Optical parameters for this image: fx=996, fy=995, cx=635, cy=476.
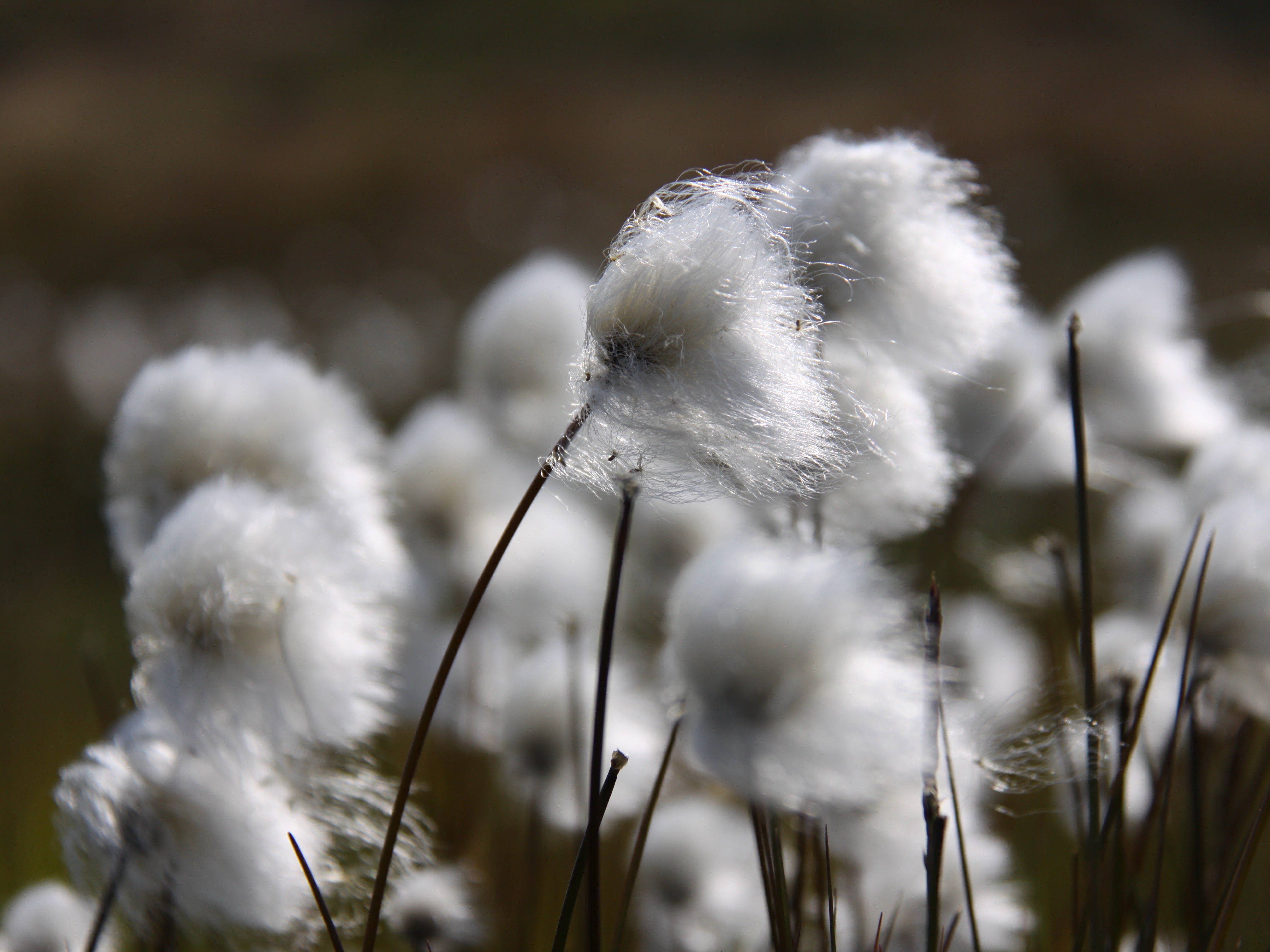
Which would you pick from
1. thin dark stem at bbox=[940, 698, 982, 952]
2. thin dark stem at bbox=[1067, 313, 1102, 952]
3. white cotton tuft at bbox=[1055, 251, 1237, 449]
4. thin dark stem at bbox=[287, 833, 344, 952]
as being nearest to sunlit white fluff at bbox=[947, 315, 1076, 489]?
white cotton tuft at bbox=[1055, 251, 1237, 449]

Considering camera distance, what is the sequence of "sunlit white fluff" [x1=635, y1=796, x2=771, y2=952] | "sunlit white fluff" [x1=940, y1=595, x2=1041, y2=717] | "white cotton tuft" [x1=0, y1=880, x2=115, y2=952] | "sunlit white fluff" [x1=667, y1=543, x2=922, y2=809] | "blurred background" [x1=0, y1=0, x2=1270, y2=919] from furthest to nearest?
"blurred background" [x1=0, y1=0, x2=1270, y2=919] < "sunlit white fluff" [x1=940, y1=595, x2=1041, y2=717] < "sunlit white fluff" [x1=635, y1=796, x2=771, y2=952] < "white cotton tuft" [x1=0, y1=880, x2=115, y2=952] < "sunlit white fluff" [x1=667, y1=543, x2=922, y2=809]

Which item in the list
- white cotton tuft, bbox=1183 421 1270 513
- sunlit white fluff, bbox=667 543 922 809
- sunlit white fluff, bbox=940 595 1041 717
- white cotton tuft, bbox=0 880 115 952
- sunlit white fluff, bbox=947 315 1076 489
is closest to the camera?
sunlit white fluff, bbox=667 543 922 809

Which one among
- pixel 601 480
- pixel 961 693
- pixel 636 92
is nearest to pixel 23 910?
pixel 601 480

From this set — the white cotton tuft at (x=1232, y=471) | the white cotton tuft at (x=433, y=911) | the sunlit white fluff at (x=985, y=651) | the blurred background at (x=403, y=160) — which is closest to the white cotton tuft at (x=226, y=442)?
the blurred background at (x=403, y=160)

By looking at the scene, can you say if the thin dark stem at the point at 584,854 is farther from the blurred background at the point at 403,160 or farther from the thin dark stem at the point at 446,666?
the blurred background at the point at 403,160

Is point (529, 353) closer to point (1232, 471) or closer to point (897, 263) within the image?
point (897, 263)

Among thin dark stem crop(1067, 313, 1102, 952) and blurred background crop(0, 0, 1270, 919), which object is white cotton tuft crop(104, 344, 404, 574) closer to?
blurred background crop(0, 0, 1270, 919)

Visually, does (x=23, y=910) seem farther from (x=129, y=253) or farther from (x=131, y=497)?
(x=129, y=253)
